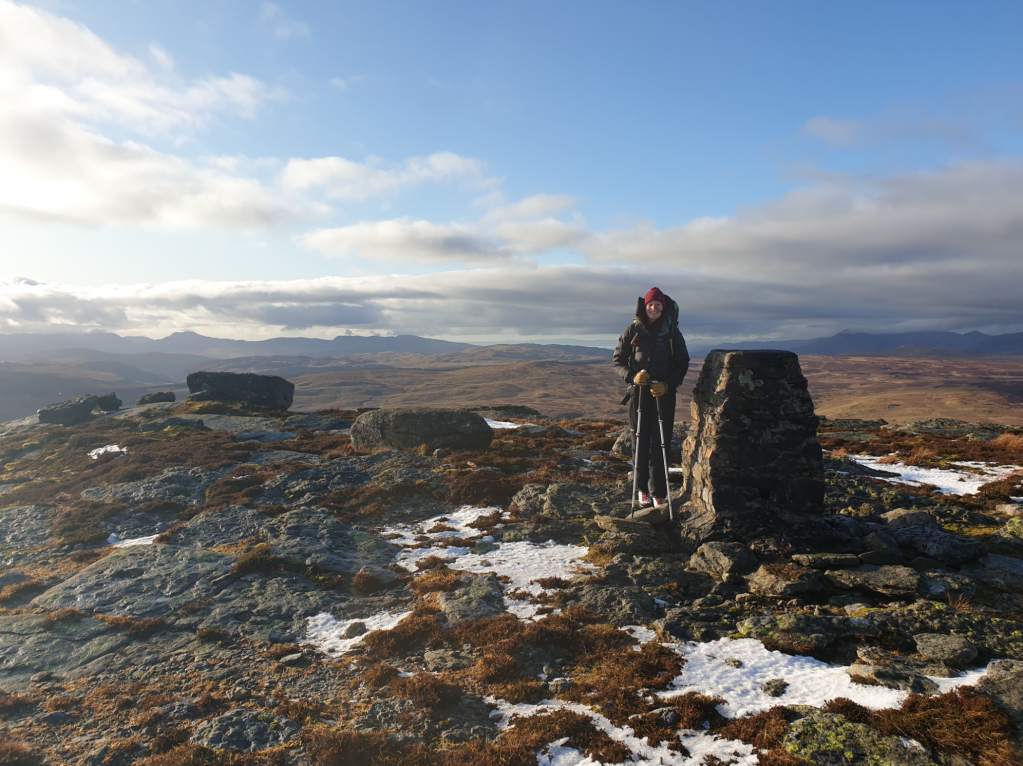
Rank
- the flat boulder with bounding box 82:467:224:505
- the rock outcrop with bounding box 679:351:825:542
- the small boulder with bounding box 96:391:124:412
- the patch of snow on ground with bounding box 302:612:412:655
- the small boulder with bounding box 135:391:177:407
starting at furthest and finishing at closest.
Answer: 1. the small boulder with bounding box 135:391:177:407
2. the small boulder with bounding box 96:391:124:412
3. the flat boulder with bounding box 82:467:224:505
4. the rock outcrop with bounding box 679:351:825:542
5. the patch of snow on ground with bounding box 302:612:412:655

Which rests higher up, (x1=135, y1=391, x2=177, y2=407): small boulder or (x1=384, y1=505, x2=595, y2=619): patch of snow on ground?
(x1=135, y1=391, x2=177, y2=407): small boulder

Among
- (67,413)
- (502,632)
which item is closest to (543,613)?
(502,632)

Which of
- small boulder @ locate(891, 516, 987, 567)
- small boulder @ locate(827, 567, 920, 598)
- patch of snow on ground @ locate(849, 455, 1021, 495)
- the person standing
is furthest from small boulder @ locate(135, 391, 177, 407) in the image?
patch of snow on ground @ locate(849, 455, 1021, 495)

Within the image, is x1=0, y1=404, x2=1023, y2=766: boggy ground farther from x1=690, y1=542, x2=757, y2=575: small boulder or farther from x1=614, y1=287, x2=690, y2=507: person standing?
x1=614, y1=287, x2=690, y2=507: person standing

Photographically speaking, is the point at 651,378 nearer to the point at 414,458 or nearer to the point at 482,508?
the point at 482,508

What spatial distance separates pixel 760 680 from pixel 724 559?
3687 mm

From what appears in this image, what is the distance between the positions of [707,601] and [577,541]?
472cm

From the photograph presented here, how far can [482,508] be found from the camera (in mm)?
18094

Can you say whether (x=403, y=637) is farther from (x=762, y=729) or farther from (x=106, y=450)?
(x=106, y=450)

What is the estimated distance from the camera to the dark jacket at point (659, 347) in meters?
13.6

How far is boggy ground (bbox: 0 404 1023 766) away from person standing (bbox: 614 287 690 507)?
111 inches

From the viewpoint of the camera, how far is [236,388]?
148ft

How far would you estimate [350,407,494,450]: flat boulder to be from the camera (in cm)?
2545

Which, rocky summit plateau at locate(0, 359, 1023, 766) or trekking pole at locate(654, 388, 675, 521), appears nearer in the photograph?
rocky summit plateau at locate(0, 359, 1023, 766)
